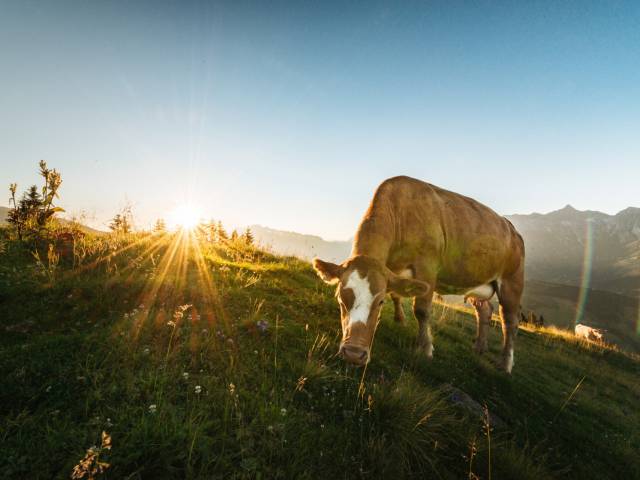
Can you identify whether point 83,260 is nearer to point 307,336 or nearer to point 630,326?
point 307,336

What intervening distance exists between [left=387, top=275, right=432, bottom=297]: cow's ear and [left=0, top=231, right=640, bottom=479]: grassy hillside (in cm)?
123

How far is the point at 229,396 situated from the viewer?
3008mm

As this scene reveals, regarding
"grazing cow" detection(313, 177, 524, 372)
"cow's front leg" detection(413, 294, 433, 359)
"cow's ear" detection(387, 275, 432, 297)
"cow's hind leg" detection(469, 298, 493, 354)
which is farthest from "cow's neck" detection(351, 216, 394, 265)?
"cow's hind leg" detection(469, 298, 493, 354)

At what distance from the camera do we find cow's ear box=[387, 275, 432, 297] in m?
5.15

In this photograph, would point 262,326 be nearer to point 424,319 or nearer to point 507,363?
point 424,319

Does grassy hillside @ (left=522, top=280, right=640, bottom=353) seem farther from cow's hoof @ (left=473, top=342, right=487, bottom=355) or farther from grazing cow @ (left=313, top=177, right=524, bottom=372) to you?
grazing cow @ (left=313, top=177, right=524, bottom=372)

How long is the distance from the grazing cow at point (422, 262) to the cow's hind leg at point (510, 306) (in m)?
0.02

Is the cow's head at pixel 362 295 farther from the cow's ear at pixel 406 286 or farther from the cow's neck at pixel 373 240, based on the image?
the cow's neck at pixel 373 240

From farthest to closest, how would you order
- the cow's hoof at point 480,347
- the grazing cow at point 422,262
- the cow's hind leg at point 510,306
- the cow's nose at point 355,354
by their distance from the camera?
1. the cow's hoof at point 480,347
2. the cow's hind leg at point 510,306
3. the grazing cow at point 422,262
4. the cow's nose at point 355,354

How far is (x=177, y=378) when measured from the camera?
3098mm

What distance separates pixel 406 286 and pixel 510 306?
17.8 ft

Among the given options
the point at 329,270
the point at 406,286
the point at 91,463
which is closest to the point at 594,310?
the point at 406,286

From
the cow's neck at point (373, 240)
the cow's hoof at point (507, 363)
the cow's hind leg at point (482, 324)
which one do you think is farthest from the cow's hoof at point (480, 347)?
the cow's neck at point (373, 240)

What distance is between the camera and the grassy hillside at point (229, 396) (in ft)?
7.69
